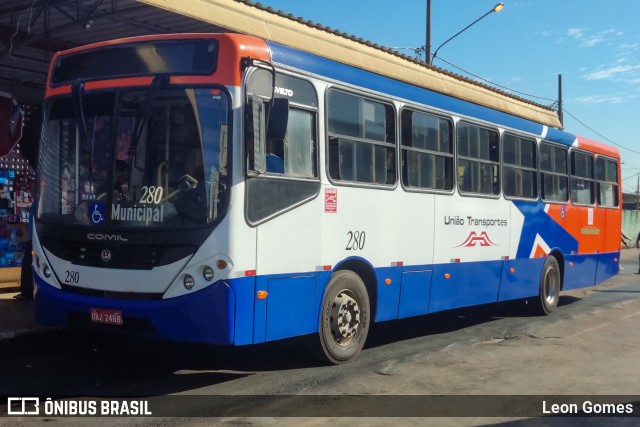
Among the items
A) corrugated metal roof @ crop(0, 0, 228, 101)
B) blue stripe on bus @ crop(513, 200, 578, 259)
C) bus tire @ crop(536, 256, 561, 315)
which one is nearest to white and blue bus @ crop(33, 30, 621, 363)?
corrugated metal roof @ crop(0, 0, 228, 101)

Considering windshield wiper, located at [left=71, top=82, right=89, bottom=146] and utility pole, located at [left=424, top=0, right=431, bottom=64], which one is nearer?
windshield wiper, located at [left=71, top=82, right=89, bottom=146]

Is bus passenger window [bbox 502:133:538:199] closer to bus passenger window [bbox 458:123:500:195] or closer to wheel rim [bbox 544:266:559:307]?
bus passenger window [bbox 458:123:500:195]

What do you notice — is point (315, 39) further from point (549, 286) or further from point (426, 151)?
point (549, 286)

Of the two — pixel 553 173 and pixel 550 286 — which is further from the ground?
pixel 553 173

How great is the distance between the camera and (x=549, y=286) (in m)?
12.9

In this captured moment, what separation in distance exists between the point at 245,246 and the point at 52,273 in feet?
6.84

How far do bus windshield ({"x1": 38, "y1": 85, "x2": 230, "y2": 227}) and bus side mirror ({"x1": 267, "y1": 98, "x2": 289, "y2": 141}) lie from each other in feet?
1.44

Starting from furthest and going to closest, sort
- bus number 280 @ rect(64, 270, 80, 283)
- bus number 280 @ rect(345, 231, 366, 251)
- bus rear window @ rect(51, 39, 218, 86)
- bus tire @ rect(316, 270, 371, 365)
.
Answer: bus number 280 @ rect(345, 231, 366, 251) < bus tire @ rect(316, 270, 371, 365) < bus number 280 @ rect(64, 270, 80, 283) < bus rear window @ rect(51, 39, 218, 86)

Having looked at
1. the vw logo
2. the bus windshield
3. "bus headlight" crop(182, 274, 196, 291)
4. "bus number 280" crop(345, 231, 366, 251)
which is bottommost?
"bus headlight" crop(182, 274, 196, 291)

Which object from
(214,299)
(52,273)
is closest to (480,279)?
(214,299)

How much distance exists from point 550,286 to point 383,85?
621 centimetres

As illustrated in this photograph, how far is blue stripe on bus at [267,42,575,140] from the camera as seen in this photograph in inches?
285

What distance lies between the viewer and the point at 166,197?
640 centimetres

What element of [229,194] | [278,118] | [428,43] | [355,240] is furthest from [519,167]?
[428,43]
